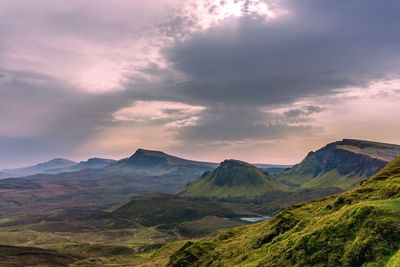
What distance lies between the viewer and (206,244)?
110 meters

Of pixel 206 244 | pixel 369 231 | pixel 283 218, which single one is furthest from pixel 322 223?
pixel 206 244

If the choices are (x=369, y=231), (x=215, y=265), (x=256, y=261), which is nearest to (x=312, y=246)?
(x=369, y=231)

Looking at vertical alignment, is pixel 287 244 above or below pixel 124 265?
above

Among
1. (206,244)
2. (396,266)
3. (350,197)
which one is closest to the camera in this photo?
(396,266)

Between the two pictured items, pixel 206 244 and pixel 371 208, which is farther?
pixel 206 244

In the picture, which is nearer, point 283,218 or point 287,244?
point 287,244

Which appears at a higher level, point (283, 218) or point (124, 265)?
point (283, 218)

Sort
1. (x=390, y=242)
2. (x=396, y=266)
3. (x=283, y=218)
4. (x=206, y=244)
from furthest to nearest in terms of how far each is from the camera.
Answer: (x=206, y=244) → (x=283, y=218) → (x=390, y=242) → (x=396, y=266)

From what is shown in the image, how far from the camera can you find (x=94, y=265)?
17238 cm

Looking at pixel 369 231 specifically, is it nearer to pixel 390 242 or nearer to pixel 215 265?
pixel 390 242

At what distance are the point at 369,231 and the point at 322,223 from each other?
11.7 metres

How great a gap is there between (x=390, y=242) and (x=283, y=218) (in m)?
41.3

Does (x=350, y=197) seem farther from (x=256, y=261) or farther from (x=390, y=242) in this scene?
(x=390, y=242)

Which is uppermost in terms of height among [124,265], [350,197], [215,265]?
[350,197]
